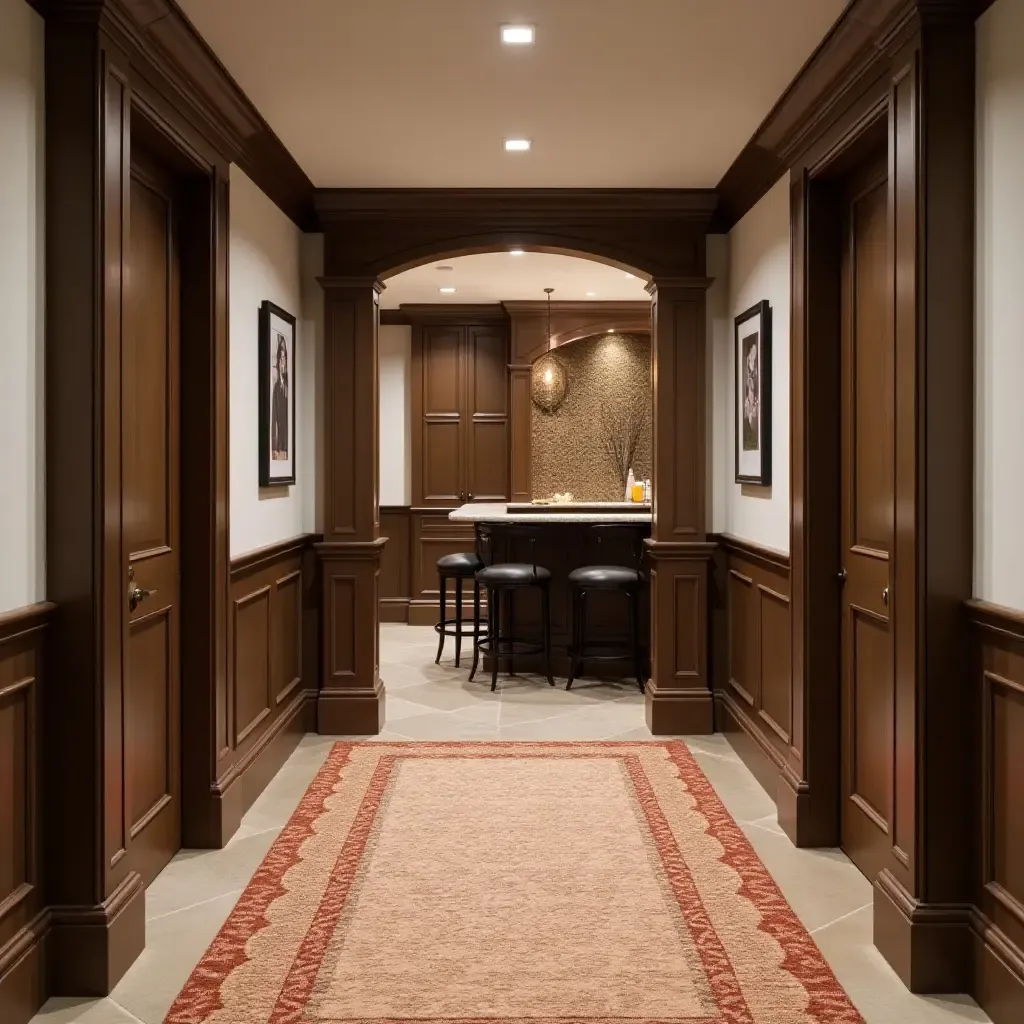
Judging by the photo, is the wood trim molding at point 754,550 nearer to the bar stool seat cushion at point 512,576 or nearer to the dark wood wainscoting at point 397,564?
the bar stool seat cushion at point 512,576

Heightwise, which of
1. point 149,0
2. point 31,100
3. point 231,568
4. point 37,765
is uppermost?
point 149,0

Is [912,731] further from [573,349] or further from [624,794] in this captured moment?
[573,349]

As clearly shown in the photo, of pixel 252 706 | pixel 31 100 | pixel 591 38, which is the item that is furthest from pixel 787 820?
pixel 31 100

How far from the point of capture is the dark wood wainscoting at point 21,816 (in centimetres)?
243

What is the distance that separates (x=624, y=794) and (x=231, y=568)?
187 centimetres

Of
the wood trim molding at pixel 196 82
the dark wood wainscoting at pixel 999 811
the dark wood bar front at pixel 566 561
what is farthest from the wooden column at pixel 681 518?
the dark wood wainscoting at pixel 999 811

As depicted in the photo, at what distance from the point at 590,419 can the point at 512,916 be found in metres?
6.88

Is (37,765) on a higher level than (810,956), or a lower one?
higher

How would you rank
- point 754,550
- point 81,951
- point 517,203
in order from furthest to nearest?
point 517,203 → point 754,550 → point 81,951

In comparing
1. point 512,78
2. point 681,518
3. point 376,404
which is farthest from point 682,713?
point 512,78

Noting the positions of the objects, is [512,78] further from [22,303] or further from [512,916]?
[512,916]

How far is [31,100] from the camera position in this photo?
8.37ft

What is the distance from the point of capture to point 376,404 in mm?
5484

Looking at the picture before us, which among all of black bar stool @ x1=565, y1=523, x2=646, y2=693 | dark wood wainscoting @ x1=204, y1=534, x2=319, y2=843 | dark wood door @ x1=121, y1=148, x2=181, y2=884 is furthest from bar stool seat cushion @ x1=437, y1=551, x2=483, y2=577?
dark wood door @ x1=121, y1=148, x2=181, y2=884
